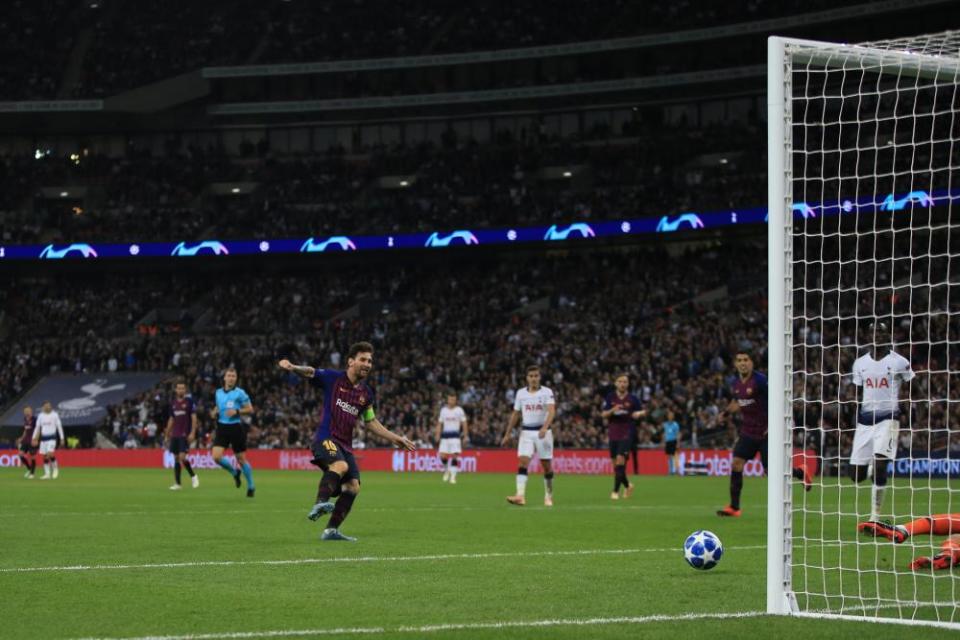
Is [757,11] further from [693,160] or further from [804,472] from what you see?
[804,472]

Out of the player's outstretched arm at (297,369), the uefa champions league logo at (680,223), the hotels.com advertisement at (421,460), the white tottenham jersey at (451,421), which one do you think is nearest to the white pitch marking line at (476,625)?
the player's outstretched arm at (297,369)

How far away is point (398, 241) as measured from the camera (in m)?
53.9

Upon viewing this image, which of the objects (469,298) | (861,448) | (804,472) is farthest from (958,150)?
(804,472)

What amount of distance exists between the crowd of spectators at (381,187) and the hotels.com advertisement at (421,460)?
1405 centimetres

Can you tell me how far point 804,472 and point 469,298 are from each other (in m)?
41.0

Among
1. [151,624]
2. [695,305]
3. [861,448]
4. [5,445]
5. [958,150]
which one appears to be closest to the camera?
[151,624]

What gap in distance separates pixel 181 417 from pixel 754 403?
13.6 meters

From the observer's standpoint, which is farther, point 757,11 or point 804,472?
point 757,11

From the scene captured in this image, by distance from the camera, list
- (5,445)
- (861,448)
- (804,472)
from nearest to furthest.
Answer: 1. (804,472)
2. (861,448)
3. (5,445)

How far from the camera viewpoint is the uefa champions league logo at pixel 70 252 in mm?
56438

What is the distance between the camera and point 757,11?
5003cm

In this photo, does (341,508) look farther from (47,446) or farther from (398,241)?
(398,241)

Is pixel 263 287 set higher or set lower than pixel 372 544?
higher

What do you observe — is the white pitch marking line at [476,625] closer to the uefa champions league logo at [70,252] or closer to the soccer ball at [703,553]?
the soccer ball at [703,553]
